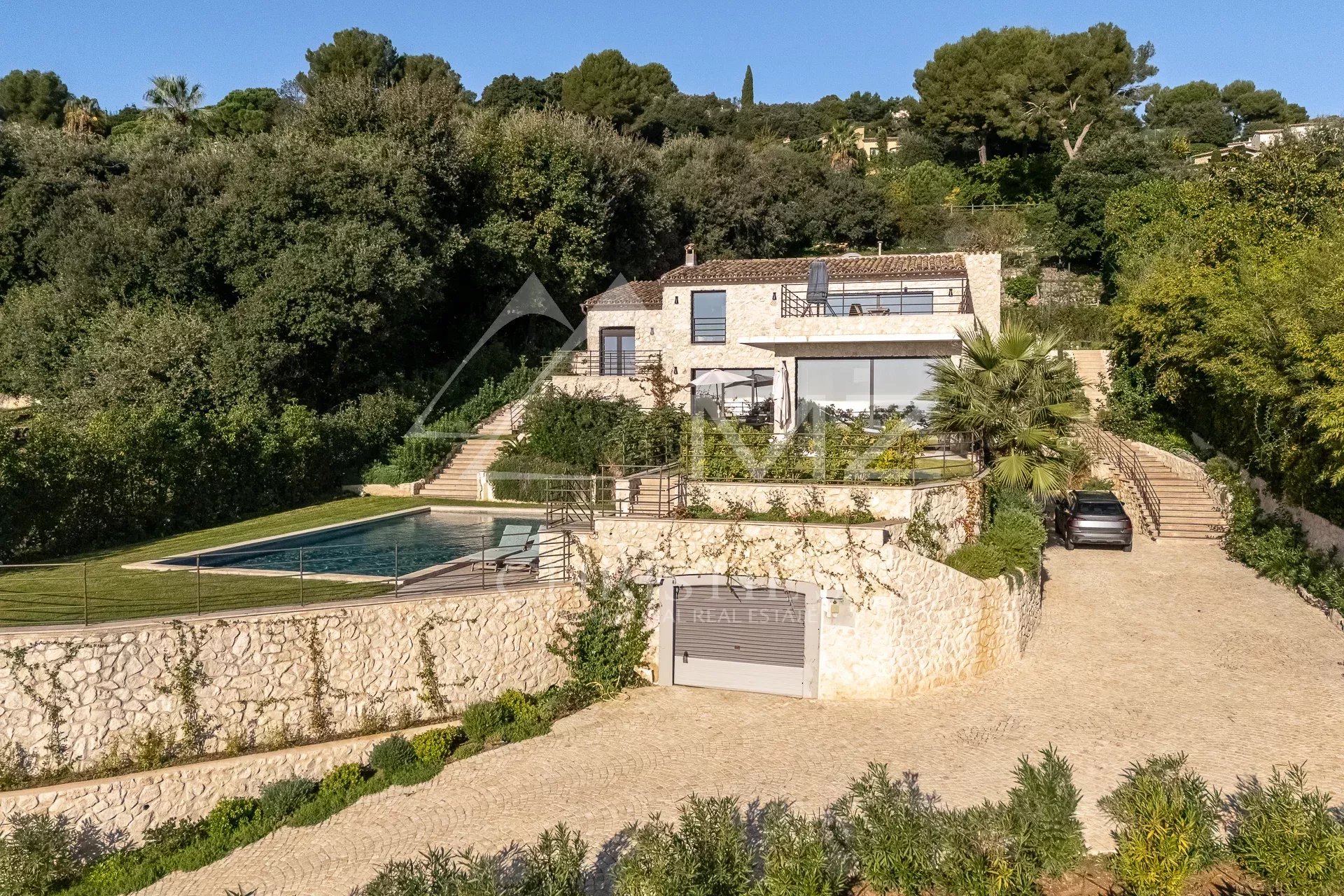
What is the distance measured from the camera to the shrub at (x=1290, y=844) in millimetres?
7879

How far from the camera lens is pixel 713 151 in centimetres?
5150

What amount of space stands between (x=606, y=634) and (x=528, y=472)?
1109 centimetres

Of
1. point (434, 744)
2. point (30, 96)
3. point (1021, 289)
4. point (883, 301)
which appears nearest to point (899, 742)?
point (434, 744)

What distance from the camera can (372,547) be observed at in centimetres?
1872

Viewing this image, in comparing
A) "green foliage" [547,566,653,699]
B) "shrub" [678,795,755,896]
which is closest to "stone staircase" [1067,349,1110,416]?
"green foliage" [547,566,653,699]

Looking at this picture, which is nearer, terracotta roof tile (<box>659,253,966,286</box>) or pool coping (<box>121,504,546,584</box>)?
pool coping (<box>121,504,546,584</box>)

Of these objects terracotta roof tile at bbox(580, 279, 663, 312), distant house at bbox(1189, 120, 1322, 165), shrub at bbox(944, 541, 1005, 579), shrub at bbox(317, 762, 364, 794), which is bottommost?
shrub at bbox(317, 762, 364, 794)

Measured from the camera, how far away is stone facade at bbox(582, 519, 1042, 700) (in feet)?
44.8

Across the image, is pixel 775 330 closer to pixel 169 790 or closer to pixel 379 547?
pixel 379 547

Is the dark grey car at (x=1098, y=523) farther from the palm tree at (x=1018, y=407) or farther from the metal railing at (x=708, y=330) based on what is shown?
the metal railing at (x=708, y=330)

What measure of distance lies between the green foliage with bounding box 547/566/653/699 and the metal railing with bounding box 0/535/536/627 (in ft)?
3.76

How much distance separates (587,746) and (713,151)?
45.1 meters

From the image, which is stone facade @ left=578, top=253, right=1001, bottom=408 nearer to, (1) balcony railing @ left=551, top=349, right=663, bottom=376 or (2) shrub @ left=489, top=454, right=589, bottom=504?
(1) balcony railing @ left=551, top=349, right=663, bottom=376

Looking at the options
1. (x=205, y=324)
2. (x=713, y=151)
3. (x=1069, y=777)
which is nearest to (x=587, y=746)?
(x=1069, y=777)
